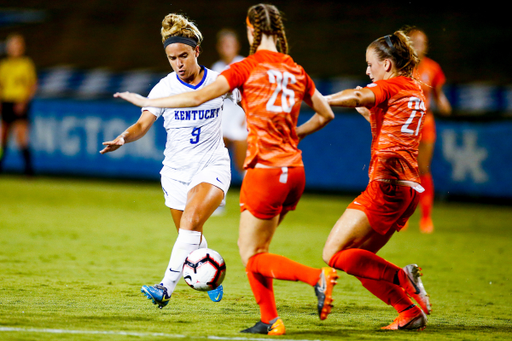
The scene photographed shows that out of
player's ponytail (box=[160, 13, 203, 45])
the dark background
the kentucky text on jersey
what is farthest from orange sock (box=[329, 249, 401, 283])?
the dark background

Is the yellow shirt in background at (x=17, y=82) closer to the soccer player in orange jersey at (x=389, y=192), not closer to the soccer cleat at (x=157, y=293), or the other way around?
the soccer cleat at (x=157, y=293)

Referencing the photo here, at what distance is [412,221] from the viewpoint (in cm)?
1048

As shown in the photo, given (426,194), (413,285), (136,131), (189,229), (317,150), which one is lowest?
(317,150)

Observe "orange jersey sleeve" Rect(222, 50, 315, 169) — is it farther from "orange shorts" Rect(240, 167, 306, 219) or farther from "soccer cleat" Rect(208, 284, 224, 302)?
"soccer cleat" Rect(208, 284, 224, 302)

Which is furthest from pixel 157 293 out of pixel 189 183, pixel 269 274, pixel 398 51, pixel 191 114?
pixel 398 51

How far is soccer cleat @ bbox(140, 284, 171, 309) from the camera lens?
4535 millimetres

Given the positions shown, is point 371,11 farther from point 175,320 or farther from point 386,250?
point 175,320

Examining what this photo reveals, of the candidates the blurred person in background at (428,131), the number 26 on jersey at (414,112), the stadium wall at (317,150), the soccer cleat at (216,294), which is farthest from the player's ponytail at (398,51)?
the stadium wall at (317,150)

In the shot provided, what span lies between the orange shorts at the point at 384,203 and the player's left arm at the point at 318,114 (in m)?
0.58

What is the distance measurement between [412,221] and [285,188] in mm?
6995

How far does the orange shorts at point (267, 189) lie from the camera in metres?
3.86

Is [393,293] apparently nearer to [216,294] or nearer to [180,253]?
[216,294]

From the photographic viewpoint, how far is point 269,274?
3873mm

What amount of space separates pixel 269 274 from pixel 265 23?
4.72 ft
